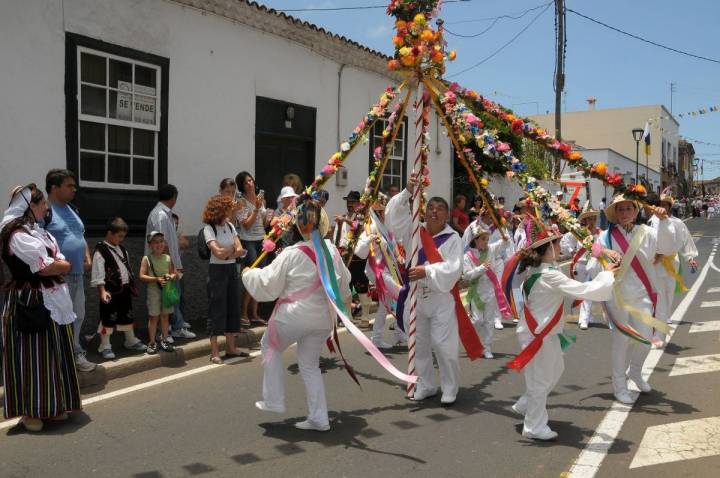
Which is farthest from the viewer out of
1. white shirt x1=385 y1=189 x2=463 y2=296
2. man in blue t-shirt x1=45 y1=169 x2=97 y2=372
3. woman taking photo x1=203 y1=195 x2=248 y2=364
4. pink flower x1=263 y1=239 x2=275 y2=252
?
woman taking photo x1=203 y1=195 x2=248 y2=364

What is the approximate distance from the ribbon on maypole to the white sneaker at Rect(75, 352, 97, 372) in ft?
10.2

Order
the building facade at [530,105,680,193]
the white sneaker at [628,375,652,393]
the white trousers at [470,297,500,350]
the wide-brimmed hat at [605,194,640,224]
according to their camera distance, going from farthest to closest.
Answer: the building facade at [530,105,680,193], the white trousers at [470,297,500,350], the white sneaker at [628,375,652,393], the wide-brimmed hat at [605,194,640,224]

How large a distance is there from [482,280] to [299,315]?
389cm

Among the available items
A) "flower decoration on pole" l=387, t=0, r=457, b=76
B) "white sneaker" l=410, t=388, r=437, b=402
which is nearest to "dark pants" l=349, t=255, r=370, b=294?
"white sneaker" l=410, t=388, r=437, b=402

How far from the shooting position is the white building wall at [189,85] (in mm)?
7375

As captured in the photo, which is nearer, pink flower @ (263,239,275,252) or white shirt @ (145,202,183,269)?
pink flower @ (263,239,275,252)

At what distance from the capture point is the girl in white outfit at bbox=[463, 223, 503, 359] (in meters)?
7.75

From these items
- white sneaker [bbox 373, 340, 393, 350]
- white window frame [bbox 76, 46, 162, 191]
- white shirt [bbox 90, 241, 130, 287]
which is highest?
white window frame [bbox 76, 46, 162, 191]

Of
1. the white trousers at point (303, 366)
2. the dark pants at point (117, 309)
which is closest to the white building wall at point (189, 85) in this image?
the dark pants at point (117, 309)

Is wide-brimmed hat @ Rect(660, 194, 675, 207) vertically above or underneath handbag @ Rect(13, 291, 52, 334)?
above

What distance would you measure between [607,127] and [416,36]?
54097 mm

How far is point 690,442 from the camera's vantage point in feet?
16.2

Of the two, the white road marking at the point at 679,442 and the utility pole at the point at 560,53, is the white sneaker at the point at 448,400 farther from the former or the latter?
the utility pole at the point at 560,53

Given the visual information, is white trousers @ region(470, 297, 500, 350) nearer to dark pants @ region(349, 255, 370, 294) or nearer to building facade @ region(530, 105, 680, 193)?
dark pants @ region(349, 255, 370, 294)
